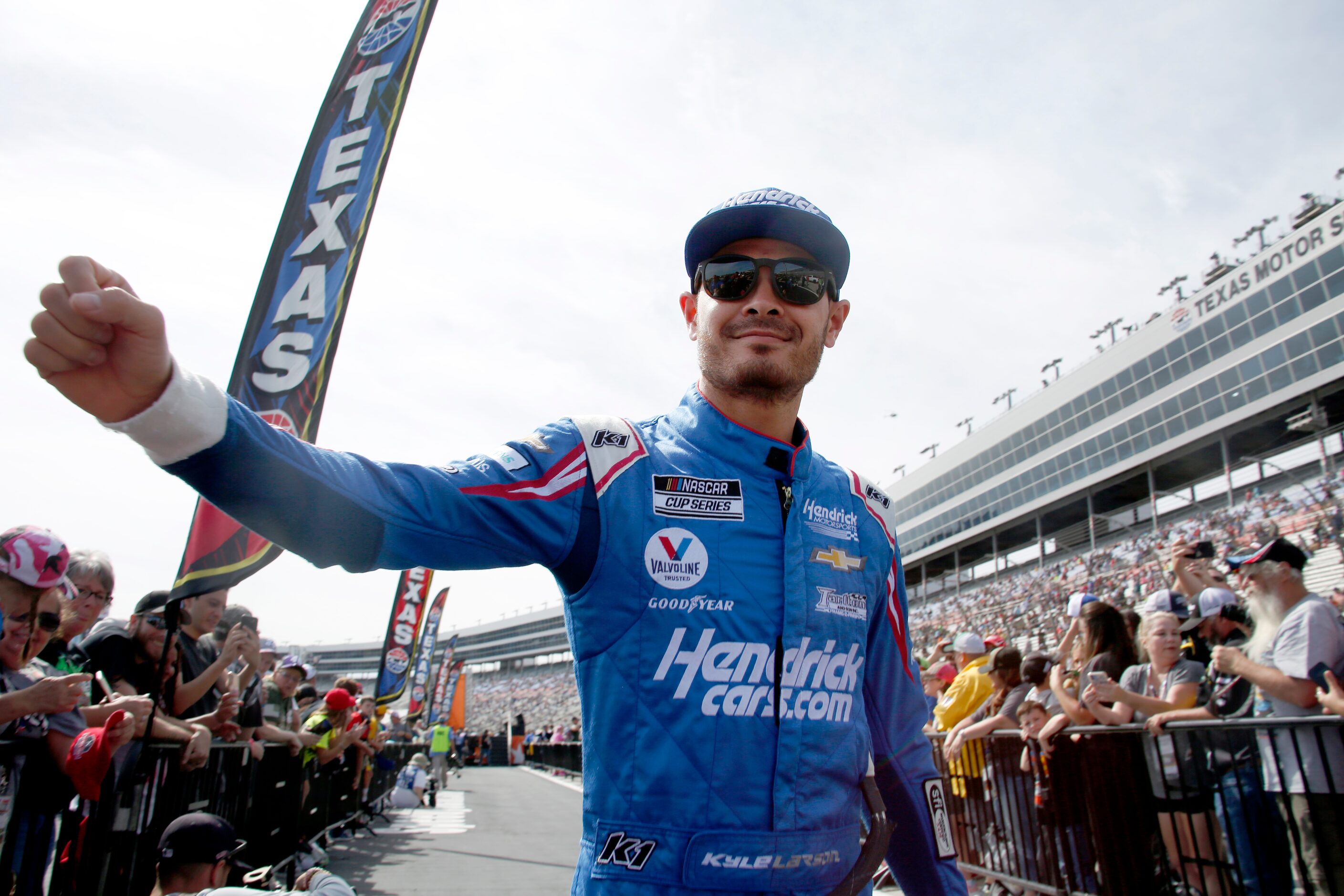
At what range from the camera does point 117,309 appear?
3.06 ft

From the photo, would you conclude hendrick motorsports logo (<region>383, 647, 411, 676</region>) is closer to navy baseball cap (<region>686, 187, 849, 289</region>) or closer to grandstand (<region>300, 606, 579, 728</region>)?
navy baseball cap (<region>686, 187, 849, 289</region>)

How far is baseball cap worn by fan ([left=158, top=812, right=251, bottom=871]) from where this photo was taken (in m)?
3.21

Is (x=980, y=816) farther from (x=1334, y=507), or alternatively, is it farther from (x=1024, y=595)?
(x=1024, y=595)

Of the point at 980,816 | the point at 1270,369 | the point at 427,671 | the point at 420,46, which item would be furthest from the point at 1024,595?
the point at 420,46

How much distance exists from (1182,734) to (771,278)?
381 centimetres

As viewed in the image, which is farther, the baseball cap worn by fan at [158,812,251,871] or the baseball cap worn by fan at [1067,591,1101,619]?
the baseball cap worn by fan at [1067,591,1101,619]

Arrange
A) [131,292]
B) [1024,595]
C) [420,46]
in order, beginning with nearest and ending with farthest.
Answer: [131,292] < [420,46] < [1024,595]

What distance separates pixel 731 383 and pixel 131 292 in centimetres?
108

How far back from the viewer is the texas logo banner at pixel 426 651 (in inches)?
871

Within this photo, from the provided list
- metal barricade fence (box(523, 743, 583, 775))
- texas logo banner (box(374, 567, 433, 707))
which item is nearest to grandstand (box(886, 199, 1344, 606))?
metal barricade fence (box(523, 743, 583, 775))

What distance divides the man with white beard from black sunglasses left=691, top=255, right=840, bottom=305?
327 centimetres

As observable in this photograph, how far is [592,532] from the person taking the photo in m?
1.51

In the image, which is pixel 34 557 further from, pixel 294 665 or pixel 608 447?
pixel 294 665

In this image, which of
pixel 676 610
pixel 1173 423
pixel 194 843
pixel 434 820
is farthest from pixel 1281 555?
pixel 1173 423
